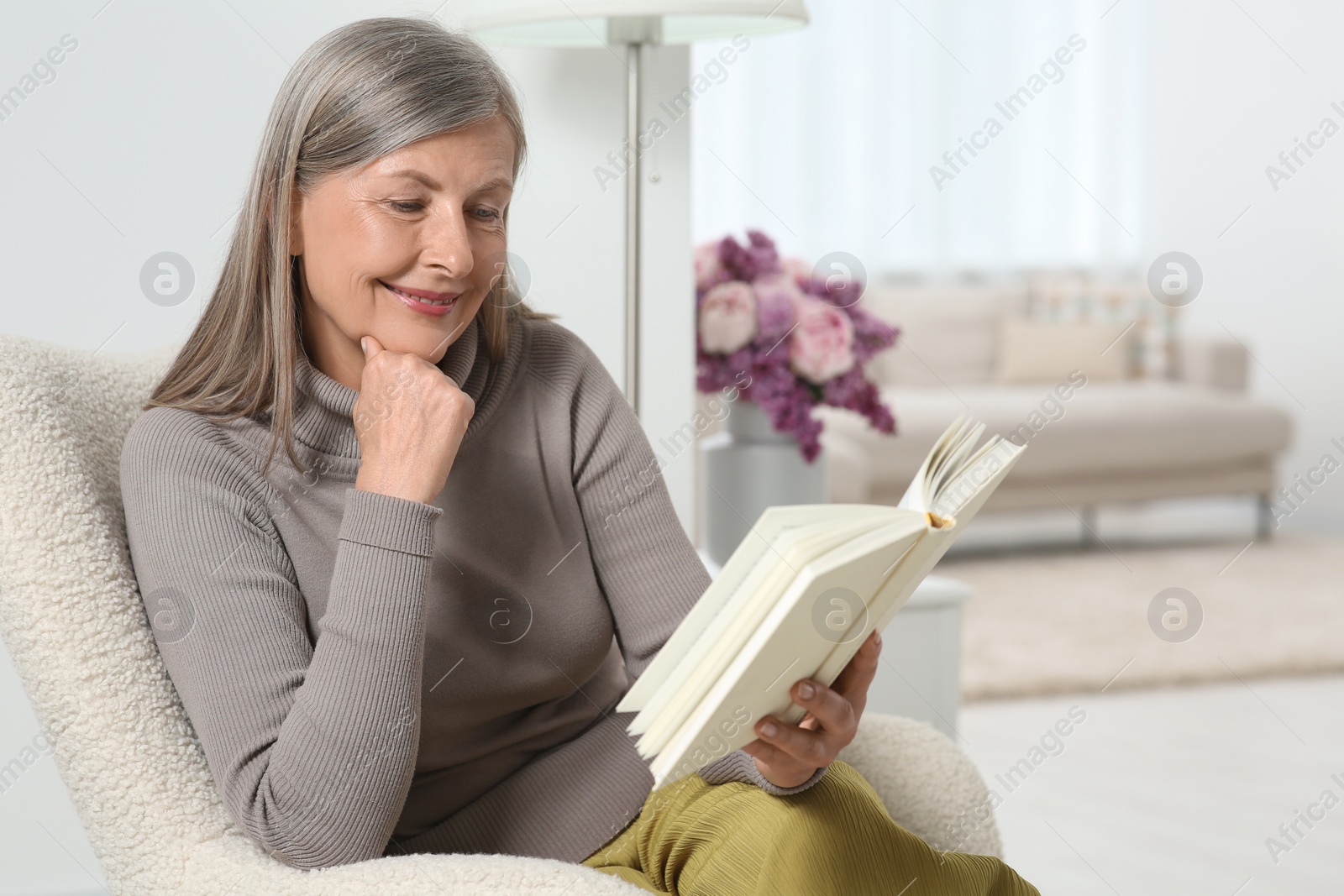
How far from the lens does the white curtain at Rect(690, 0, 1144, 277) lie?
5.47 m

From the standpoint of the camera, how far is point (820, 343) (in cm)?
214

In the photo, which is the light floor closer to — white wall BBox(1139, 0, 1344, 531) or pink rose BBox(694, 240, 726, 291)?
pink rose BBox(694, 240, 726, 291)

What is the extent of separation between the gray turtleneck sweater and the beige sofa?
3194 mm

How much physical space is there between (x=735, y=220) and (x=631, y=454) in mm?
4321

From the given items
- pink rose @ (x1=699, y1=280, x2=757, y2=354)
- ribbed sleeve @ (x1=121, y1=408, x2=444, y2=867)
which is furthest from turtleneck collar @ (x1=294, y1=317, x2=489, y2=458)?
pink rose @ (x1=699, y1=280, x2=757, y2=354)

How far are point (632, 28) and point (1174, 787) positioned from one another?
5.94 feet

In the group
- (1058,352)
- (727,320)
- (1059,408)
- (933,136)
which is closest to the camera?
(727,320)

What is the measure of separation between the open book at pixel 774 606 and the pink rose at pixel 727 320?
4.19 ft

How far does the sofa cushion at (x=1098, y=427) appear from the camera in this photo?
15.2 ft

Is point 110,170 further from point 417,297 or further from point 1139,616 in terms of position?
point 1139,616

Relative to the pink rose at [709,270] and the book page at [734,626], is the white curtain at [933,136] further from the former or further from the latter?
the book page at [734,626]

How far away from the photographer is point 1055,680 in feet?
10.6

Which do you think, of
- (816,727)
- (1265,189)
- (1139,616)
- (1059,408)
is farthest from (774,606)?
(1265,189)

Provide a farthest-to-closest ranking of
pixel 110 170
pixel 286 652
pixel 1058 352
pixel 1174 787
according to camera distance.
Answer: pixel 1058 352, pixel 1174 787, pixel 110 170, pixel 286 652
